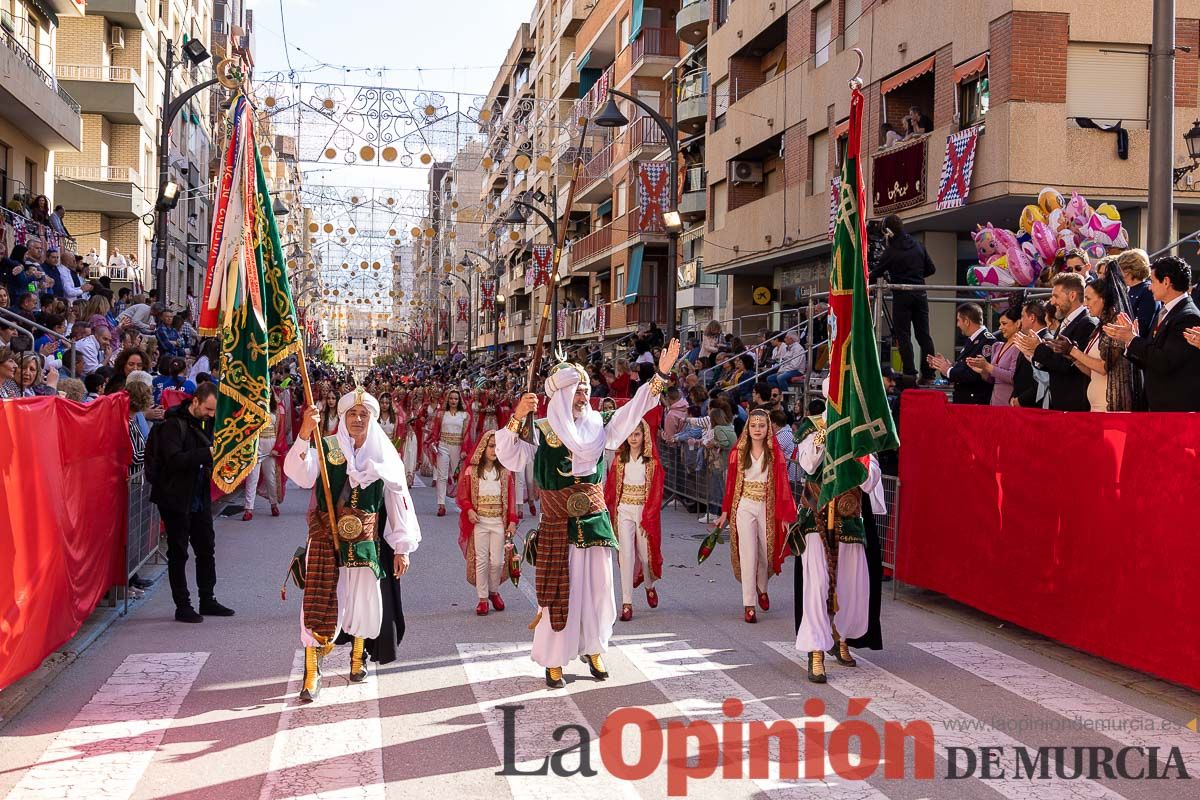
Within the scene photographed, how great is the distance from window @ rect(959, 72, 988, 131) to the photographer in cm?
578

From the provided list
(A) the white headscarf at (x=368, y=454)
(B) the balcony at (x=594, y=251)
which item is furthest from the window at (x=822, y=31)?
(A) the white headscarf at (x=368, y=454)

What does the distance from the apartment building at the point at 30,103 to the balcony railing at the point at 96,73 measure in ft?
18.3

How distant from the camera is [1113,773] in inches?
238

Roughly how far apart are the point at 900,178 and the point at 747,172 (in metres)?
9.80

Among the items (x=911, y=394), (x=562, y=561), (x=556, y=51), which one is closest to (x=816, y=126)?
(x=911, y=394)

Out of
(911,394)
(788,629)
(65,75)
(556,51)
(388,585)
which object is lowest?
(788,629)

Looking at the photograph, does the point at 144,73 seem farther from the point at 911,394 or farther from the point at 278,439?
the point at 911,394

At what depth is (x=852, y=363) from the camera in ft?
28.5

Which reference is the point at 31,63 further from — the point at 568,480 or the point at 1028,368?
the point at 1028,368

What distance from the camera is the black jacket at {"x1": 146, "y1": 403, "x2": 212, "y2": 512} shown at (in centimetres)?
987

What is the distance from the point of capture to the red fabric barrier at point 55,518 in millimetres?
7012

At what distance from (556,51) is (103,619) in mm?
49090

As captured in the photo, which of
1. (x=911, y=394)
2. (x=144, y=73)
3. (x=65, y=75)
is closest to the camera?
(x=911, y=394)

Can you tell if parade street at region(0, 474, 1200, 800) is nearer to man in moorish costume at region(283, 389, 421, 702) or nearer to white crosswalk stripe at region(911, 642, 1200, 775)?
white crosswalk stripe at region(911, 642, 1200, 775)
